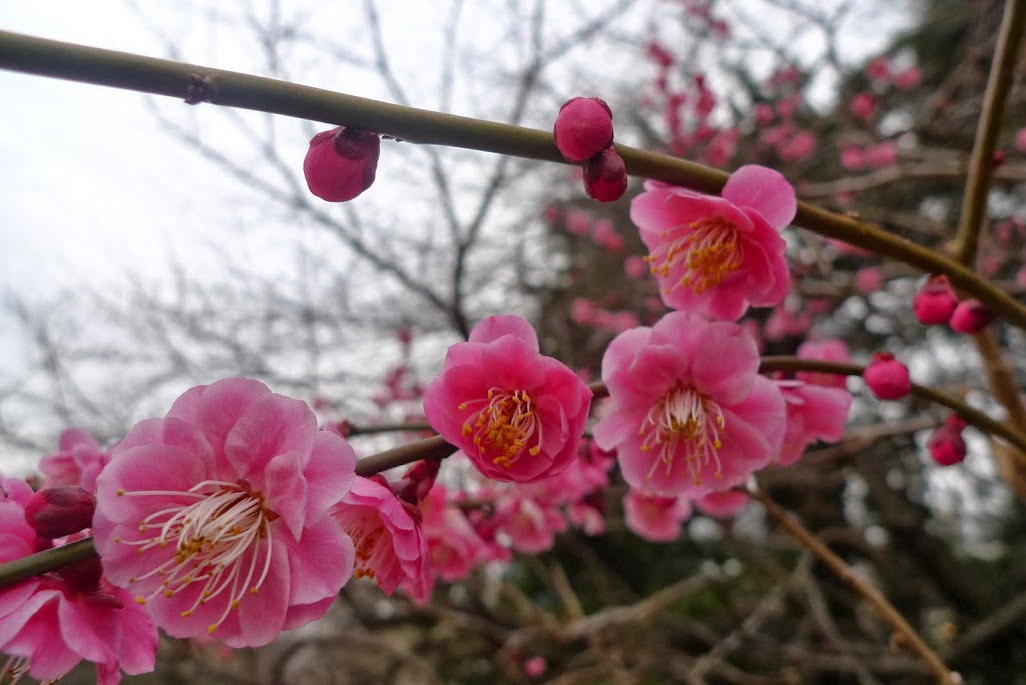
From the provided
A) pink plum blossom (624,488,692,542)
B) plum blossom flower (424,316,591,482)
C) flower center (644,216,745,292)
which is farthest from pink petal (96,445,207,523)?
pink plum blossom (624,488,692,542)

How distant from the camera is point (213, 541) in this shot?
0.82 m

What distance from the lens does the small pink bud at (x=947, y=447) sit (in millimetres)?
1144

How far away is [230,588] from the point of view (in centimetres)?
89

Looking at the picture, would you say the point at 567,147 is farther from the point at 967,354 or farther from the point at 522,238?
the point at 967,354

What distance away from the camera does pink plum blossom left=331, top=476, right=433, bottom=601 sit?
825 mm

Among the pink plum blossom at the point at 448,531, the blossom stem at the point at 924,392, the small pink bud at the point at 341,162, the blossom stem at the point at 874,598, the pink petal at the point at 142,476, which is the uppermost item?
the small pink bud at the point at 341,162

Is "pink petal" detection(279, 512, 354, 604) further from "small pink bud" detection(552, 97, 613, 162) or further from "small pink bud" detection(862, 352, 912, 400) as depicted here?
"small pink bud" detection(862, 352, 912, 400)

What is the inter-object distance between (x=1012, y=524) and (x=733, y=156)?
510 centimetres

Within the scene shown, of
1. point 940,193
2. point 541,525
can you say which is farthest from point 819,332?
point 541,525

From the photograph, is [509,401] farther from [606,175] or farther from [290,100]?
[290,100]

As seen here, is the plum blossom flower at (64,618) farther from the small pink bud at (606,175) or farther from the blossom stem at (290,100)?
the small pink bud at (606,175)

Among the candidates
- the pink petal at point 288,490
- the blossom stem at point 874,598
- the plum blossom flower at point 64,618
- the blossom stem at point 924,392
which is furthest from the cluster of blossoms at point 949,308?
the plum blossom flower at point 64,618

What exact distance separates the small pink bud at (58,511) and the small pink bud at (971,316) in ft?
4.05

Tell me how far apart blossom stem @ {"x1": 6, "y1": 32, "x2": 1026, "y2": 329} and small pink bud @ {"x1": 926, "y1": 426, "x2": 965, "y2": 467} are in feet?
2.20
